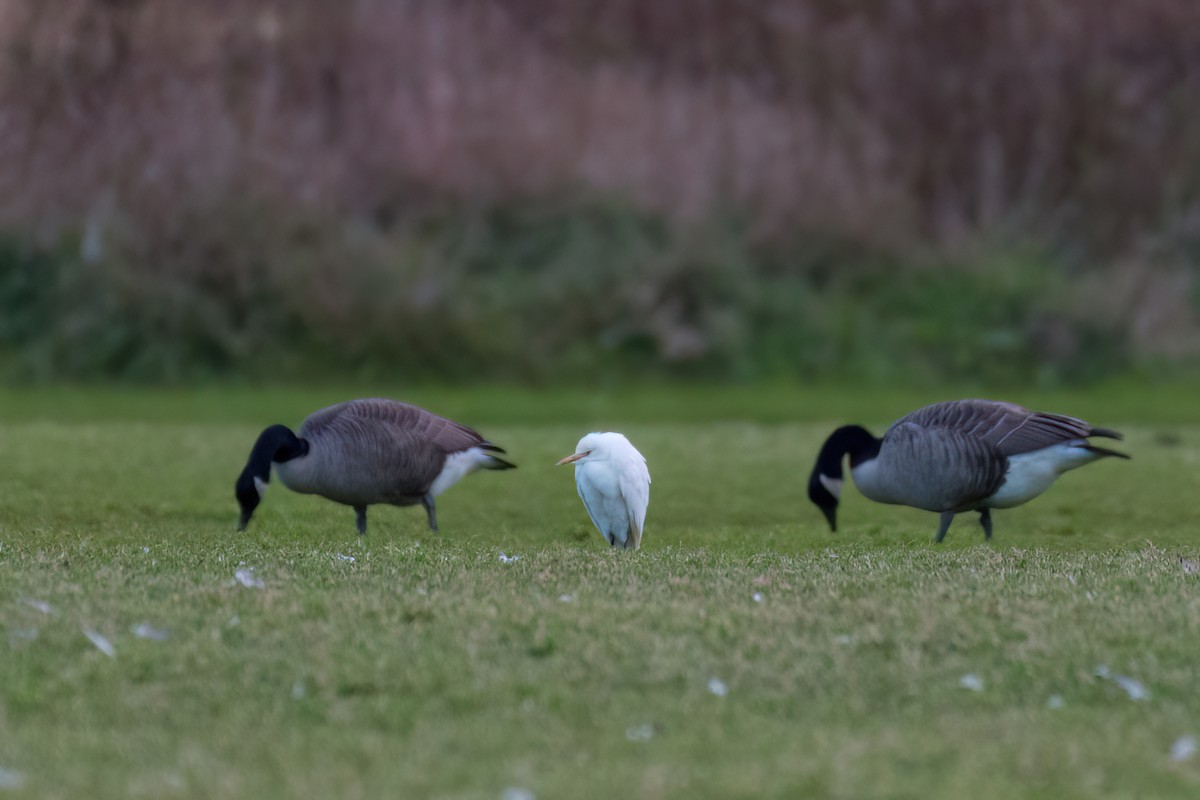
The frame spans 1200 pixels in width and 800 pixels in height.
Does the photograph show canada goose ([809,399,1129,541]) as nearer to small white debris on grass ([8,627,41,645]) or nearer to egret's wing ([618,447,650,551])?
egret's wing ([618,447,650,551])

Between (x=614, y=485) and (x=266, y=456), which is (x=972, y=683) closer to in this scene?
(x=614, y=485)

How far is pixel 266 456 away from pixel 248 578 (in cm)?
397

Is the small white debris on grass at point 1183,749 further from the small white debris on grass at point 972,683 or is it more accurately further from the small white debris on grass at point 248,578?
the small white debris on grass at point 248,578

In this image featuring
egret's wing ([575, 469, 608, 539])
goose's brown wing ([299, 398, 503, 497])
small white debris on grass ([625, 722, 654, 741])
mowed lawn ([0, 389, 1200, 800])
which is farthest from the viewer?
goose's brown wing ([299, 398, 503, 497])

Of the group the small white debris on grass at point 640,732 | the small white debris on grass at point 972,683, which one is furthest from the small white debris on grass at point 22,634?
the small white debris on grass at point 972,683

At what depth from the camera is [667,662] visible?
7.37 meters

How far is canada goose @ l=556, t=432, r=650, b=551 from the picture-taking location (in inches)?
503

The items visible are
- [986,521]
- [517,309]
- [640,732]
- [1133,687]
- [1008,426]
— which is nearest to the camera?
[640,732]

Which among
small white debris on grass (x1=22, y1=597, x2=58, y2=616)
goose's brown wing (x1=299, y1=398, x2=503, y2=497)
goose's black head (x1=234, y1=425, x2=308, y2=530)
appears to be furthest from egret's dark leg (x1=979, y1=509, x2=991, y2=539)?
small white debris on grass (x1=22, y1=597, x2=58, y2=616)

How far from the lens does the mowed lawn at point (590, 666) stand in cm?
589

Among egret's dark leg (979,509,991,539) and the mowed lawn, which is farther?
egret's dark leg (979,509,991,539)

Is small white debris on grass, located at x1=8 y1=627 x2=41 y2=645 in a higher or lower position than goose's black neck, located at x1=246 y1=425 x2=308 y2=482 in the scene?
lower

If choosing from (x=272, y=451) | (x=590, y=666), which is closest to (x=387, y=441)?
(x=272, y=451)

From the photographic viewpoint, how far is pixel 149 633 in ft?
25.6
